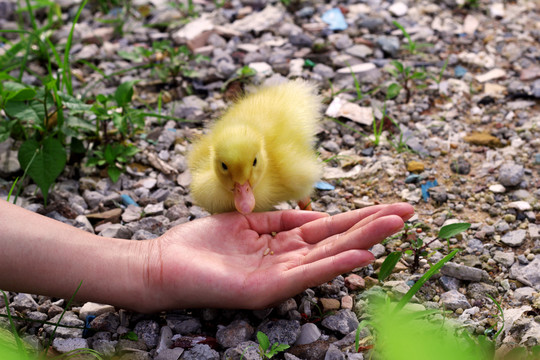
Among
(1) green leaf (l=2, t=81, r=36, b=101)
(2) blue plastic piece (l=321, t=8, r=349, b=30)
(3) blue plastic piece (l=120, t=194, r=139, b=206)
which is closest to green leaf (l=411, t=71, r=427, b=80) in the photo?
(2) blue plastic piece (l=321, t=8, r=349, b=30)

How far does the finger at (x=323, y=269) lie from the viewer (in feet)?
6.68

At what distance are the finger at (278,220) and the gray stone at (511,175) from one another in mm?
1246

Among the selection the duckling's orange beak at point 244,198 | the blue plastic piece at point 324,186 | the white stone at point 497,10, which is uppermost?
the duckling's orange beak at point 244,198

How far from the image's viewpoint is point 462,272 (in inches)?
97.7

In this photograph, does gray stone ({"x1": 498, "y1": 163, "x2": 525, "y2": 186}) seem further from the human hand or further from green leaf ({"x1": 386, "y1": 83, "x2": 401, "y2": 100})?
the human hand

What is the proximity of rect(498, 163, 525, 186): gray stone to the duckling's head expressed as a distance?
4.81ft

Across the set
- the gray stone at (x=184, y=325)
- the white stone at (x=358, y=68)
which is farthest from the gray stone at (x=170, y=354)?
the white stone at (x=358, y=68)

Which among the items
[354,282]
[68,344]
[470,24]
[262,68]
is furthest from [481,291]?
[470,24]

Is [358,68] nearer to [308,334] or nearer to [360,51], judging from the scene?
[360,51]

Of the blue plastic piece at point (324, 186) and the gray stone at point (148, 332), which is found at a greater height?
the gray stone at point (148, 332)

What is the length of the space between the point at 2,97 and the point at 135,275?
143 cm

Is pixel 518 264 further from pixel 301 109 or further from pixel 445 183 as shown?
pixel 301 109

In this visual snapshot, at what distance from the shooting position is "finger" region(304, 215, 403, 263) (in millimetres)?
2070

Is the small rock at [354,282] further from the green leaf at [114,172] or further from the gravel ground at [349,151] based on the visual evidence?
the green leaf at [114,172]
